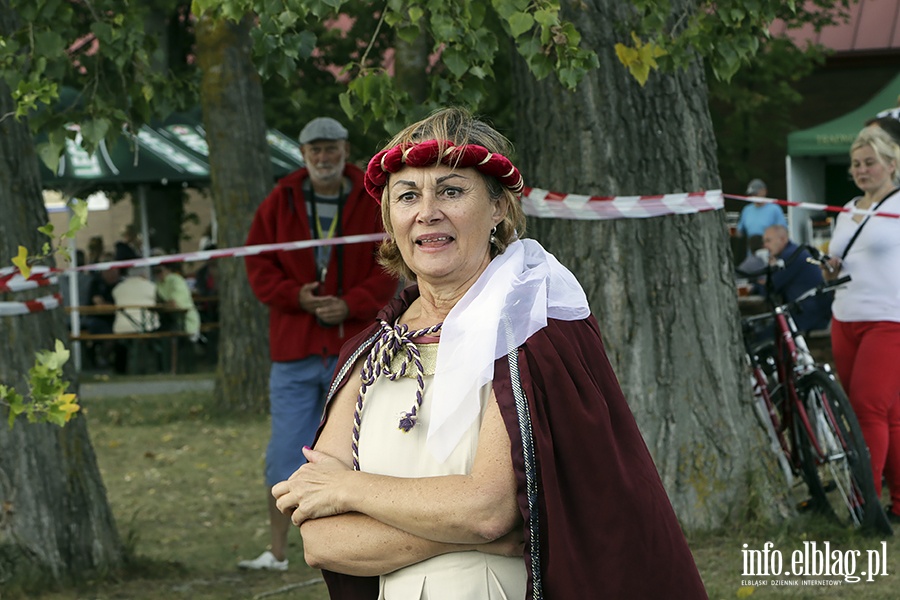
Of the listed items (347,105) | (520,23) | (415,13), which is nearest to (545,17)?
(520,23)

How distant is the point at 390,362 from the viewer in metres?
3.08

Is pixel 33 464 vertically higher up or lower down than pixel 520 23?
lower down

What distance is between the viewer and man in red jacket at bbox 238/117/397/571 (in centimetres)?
643

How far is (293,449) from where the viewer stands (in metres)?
6.43

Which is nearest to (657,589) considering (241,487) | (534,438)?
(534,438)

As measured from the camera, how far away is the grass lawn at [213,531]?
19.7 ft

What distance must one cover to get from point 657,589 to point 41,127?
3.82 meters

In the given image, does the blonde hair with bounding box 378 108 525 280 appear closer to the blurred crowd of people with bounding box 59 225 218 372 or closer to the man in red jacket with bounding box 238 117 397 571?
the man in red jacket with bounding box 238 117 397 571

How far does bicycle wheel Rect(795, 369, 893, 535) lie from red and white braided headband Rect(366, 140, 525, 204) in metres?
3.84

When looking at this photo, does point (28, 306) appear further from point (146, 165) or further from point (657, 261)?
point (146, 165)

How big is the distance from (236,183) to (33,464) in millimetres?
6961

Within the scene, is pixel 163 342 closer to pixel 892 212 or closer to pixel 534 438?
pixel 892 212

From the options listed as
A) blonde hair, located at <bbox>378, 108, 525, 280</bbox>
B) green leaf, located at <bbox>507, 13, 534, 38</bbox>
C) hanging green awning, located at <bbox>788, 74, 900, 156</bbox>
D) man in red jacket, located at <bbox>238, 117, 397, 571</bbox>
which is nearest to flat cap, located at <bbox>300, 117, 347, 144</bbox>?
man in red jacket, located at <bbox>238, 117, 397, 571</bbox>

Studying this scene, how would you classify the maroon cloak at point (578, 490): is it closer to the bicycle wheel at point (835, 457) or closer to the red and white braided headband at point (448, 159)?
the red and white braided headband at point (448, 159)
